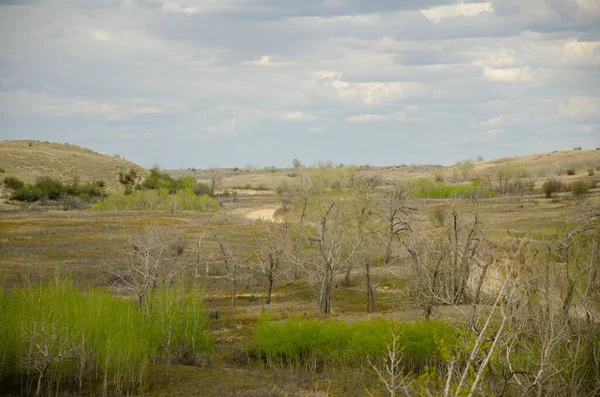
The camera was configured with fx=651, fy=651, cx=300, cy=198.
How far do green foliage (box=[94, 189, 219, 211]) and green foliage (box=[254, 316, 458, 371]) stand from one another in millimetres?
59076

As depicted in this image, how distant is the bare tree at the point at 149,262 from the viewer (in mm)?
28703

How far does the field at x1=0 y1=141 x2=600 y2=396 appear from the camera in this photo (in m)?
17.0

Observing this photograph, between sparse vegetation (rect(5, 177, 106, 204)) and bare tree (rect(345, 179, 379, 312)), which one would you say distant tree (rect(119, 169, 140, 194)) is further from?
bare tree (rect(345, 179, 379, 312))

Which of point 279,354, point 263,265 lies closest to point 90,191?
point 263,265

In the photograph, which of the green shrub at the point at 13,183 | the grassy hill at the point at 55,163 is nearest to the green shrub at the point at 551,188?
the grassy hill at the point at 55,163

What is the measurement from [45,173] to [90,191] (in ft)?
48.8

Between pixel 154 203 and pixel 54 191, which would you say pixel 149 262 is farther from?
pixel 54 191

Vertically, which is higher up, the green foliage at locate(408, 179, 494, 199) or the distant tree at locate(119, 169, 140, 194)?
the distant tree at locate(119, 169, 140, 194)

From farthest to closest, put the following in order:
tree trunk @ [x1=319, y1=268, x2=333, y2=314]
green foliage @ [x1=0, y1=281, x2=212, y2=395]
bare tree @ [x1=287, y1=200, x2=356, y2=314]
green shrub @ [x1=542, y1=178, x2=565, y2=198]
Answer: green shrub @ [x1=542, y1=178, x2=565, y2=198] < bare tree @ [x1=287, y1=200, x2=356, y2=314] < tree trunk @ [x1=319, y1=268, x2=333, y2=314] < green foliage @ [x1=0, y1=281, x2=212, y2=395]

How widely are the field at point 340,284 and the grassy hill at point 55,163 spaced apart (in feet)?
109

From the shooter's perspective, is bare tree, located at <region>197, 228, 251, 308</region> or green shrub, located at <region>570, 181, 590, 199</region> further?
green shrub, located at <region>570, 181, 590, 199</region>

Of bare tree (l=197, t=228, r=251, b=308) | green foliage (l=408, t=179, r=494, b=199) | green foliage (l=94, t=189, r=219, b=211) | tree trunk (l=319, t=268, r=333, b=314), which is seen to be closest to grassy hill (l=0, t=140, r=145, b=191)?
green foliage (l=94, t=189, r=219, b=211)

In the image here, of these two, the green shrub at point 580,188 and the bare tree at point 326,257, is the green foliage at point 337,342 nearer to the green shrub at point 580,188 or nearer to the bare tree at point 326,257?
the bare tree at point 326,257

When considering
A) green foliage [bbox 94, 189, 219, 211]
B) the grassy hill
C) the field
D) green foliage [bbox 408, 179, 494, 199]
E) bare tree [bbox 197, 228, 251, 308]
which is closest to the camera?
the field
